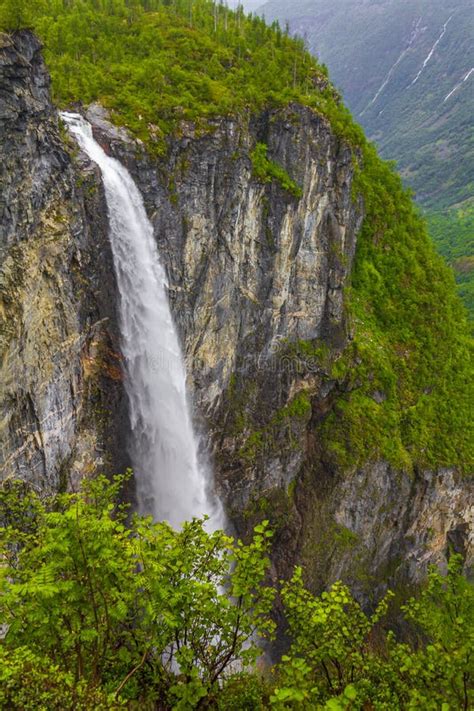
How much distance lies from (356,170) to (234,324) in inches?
786

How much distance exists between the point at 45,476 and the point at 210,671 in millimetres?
13653

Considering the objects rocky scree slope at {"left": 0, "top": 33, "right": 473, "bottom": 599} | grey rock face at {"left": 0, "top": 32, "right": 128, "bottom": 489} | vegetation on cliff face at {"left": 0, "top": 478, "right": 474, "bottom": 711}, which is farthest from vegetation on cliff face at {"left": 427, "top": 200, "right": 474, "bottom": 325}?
vegetation on cliff face at {"left": 0, "top": 478, "right": 474, "bottom": 711}

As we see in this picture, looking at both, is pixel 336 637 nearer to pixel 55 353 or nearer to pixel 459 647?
pixel 459 647

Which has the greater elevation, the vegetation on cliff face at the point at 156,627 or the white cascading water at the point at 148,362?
the white cascading water at the point at 148,362

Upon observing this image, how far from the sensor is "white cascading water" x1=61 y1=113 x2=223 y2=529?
79.2 ft

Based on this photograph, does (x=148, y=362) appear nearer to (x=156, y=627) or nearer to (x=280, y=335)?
(x=280, y=335)

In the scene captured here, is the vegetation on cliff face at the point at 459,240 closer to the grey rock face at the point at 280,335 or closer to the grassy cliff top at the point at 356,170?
the grassy cliff top at the point at 356,170

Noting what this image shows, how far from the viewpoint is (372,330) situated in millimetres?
42688

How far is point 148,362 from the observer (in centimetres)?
2623

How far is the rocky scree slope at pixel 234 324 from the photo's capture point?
1792 cm

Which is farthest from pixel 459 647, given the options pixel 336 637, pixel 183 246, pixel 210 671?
pixel 183 246

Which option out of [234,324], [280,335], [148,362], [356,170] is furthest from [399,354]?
[148,362]

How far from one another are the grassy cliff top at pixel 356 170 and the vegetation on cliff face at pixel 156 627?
23538 millimetres

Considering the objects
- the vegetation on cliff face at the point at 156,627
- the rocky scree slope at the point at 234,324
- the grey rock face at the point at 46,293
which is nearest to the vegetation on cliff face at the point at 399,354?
the rocky scree slope at the point at 234,324
